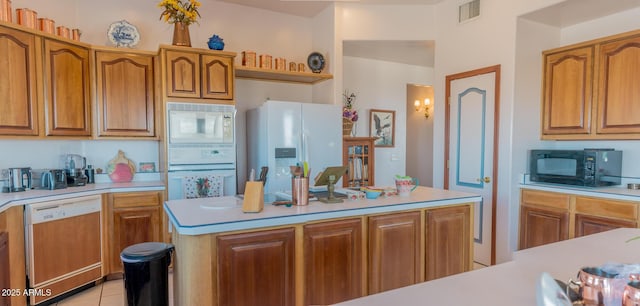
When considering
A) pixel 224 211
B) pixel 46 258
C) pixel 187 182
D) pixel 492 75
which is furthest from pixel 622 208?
pixel 46 258

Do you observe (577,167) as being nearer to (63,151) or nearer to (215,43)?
(215,43)

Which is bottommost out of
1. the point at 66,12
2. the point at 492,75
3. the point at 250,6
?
the point at 492,75

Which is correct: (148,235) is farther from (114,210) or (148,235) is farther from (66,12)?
(66,12)

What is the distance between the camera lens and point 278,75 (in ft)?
14.5

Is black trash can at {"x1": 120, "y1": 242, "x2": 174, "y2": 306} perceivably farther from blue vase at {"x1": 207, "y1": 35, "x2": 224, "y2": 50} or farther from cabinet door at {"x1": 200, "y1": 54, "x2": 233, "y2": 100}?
blue vase at {"x1": 207, "y1": 35, "x2": 224, "y2": 50}

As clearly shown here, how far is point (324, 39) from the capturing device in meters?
4.57

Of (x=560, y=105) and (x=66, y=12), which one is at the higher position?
(x=66, y=12)

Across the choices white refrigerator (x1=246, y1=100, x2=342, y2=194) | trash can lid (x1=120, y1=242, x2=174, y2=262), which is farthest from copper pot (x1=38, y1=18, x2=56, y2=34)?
trash can lid (x1=120, y1=242, x2=174, y2=262)

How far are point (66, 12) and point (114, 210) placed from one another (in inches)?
82.7

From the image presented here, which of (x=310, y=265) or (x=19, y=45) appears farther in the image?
(x=19, y=45)

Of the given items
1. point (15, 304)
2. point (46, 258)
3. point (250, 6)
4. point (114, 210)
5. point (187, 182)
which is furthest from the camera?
point (250, 6)

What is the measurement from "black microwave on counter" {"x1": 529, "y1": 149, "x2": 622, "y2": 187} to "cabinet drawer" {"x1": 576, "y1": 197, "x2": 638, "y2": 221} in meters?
0.18

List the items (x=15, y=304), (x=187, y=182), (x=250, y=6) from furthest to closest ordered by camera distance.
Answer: (x=250, y=6) → (x=187, y=182) → (x=15, y=304)

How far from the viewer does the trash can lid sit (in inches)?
79.9
